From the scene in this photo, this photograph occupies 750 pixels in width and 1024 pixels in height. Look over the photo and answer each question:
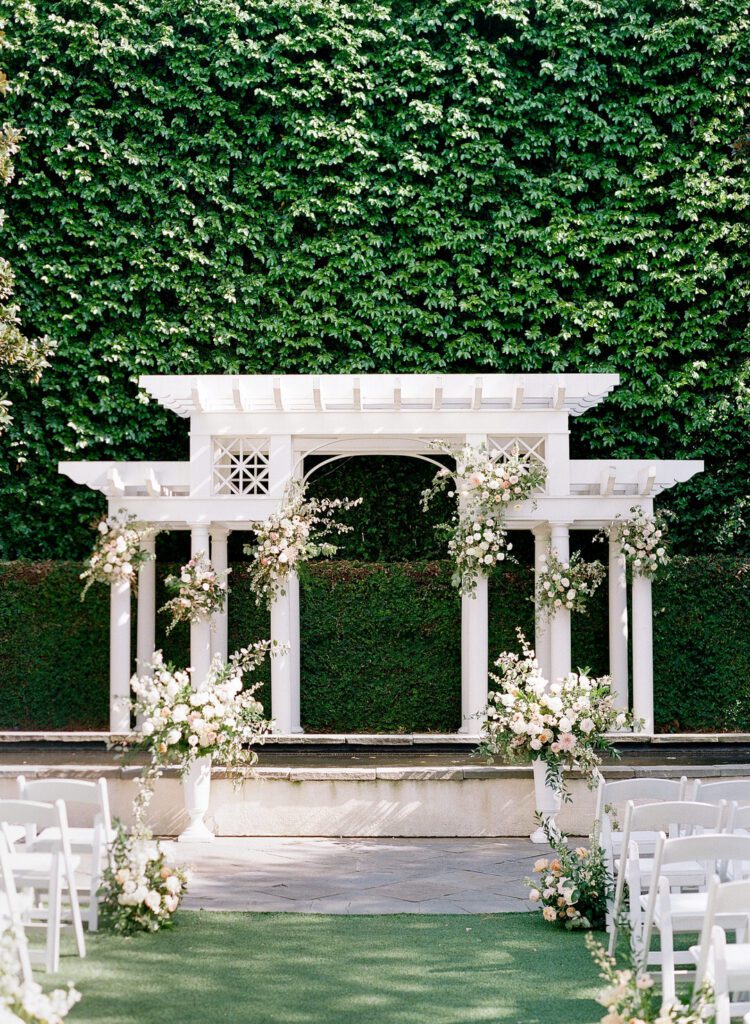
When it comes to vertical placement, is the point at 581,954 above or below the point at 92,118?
below

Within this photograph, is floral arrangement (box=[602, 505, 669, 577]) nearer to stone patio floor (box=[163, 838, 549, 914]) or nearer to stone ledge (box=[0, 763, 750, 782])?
stone ledge (box=[0, 763, 750, 782])

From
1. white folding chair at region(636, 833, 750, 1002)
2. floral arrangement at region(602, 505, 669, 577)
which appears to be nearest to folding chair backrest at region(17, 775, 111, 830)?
white folding chair at region(636, 833, 750, 1002)

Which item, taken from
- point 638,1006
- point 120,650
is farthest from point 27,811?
point 120,650

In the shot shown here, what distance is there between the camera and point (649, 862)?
6.51 meters

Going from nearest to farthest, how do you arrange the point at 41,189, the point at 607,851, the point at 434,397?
the point at 607,851 → the point at 434,397 → the point at 41,189

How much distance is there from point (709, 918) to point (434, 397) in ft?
26.8

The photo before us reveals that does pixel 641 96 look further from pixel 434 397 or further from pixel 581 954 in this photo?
pixel 581 954

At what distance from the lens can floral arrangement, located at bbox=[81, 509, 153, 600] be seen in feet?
39.1

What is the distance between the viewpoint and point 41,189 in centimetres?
1541

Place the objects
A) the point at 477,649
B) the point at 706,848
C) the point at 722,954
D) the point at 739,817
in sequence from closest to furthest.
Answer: the point at 722,954
the point at 706,848
the point at 739,817
the point at 477,649

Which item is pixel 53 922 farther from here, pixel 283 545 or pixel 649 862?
pixel 283 545

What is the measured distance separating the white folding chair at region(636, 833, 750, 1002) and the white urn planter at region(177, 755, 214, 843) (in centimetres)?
438

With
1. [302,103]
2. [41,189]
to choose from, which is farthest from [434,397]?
[41,189]

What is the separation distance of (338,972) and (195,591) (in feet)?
21.0
